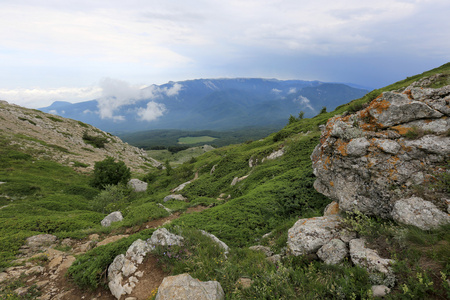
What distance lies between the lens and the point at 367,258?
5.10 m

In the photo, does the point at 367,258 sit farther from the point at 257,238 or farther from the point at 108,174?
the point at 108,174

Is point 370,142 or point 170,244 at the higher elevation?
point 370,142

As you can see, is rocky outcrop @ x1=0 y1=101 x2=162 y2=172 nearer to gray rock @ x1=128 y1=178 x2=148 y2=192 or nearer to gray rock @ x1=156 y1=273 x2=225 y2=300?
gray rock @ x1=128 y1=178 x2=148 y2=192

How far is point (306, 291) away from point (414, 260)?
2.76 m

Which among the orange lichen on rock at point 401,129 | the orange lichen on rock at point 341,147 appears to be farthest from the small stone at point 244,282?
the orange lichen on rock at point 401,129

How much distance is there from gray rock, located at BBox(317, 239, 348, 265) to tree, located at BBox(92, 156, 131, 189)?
38.1m

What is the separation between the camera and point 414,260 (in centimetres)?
456

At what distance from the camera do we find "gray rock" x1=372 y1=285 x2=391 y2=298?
4.16 metres

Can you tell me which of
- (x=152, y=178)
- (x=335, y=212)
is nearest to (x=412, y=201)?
(x=335, y=212)

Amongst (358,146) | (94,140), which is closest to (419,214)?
(358,146)

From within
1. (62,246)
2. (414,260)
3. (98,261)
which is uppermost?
(414,260)

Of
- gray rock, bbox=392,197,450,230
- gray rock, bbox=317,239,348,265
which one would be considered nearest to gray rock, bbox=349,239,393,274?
gray rock, bbox=317,239,348,265

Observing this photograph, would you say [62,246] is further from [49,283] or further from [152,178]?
[152,178]

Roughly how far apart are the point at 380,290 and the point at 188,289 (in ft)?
16.2
